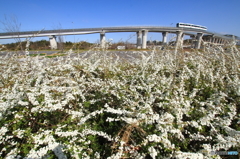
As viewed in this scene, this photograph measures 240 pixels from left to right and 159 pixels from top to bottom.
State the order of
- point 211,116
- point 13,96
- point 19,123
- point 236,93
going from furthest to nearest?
point 236,93 < point 13,96 < point 19,123 < point 211,116

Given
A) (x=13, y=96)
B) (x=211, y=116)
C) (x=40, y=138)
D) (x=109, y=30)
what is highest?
(x=109, y=30)

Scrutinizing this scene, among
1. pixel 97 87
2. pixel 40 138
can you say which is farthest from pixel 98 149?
pixel 97 87

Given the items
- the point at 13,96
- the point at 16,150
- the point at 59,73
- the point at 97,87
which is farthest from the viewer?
the point at 59,73

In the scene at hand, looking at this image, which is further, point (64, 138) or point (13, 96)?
point (13, 96)

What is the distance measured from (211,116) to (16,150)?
88.5 inches

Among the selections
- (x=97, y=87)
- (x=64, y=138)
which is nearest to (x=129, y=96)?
(x=97, y=87)

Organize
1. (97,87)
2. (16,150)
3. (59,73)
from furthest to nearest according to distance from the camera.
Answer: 1. (59,73)
2. (97,87)
3. (16,150)

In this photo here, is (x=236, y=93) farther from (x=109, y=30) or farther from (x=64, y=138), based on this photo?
(x=109, y=30)

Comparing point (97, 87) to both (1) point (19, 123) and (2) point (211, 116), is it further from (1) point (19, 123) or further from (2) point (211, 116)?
(2) point (211, 116)

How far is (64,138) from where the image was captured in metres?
1.36

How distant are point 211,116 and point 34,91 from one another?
245cm

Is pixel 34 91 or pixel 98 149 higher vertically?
pixel 34 91

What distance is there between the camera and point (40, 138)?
131 centimetres

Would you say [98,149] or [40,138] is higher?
[40,138]
